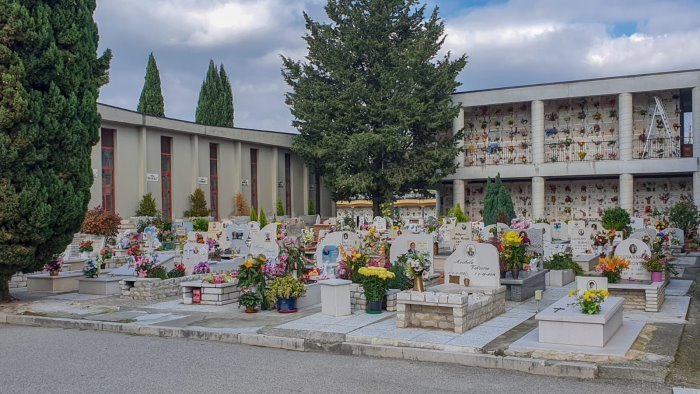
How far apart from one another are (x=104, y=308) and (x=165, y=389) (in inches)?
256

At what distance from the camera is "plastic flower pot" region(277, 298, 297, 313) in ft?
40.8

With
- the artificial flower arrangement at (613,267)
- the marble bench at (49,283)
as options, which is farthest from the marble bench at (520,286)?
the marble bench at (49,283)

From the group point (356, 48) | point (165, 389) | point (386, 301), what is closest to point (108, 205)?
point (356, 48)

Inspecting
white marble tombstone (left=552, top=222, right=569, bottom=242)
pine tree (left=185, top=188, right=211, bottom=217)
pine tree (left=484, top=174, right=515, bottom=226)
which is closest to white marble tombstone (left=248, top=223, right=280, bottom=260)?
white marble tombstone (left=552, top=222, right=569, bottom=242)

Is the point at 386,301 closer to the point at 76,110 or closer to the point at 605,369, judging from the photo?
the point at 605,369

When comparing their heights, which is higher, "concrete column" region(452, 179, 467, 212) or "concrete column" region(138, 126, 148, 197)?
"concrete column" region(138, 126, 148, 197)

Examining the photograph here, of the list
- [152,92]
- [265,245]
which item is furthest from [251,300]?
[152,92]

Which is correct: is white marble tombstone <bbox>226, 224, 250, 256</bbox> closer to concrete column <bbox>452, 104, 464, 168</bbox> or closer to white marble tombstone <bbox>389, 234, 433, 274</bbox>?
white marble tombstone <bbox>389, 234, 433, 274</bbox>

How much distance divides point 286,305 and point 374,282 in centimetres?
183

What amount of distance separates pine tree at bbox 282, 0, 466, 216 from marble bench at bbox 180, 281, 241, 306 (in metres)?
22.3

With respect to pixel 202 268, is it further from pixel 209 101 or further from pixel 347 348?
pixel 209 101

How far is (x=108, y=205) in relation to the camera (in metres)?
31.1

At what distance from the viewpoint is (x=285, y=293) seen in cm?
1230

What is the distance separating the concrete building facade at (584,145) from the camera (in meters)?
34.9
